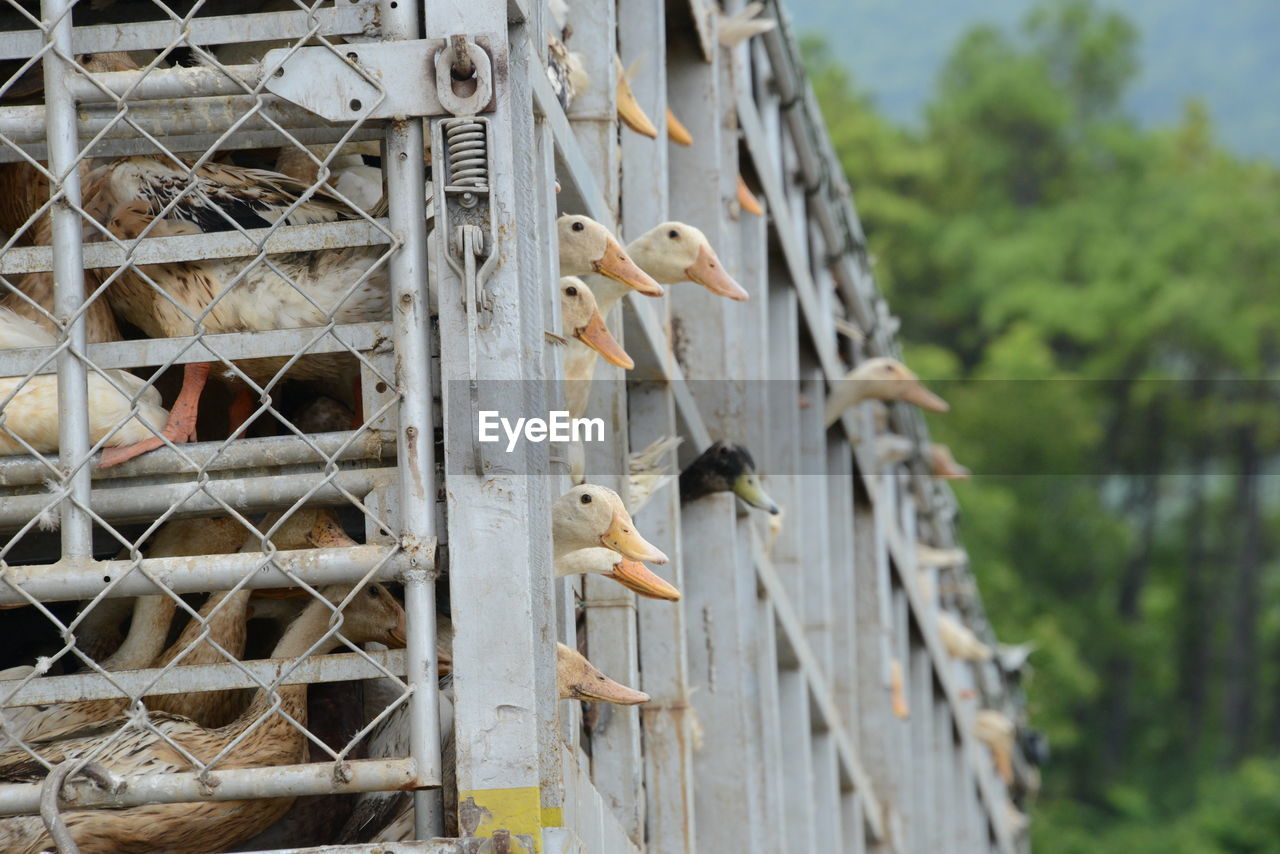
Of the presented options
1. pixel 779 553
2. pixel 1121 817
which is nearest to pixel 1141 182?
pixel 1121 817

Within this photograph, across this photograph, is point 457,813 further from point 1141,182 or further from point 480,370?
point 1141,182

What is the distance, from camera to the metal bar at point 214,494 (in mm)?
4230

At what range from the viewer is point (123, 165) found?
4816mm

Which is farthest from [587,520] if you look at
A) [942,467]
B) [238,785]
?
[942,467]

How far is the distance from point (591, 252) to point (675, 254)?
115 cm

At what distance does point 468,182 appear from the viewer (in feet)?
13.4

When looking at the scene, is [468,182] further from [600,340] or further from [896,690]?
[896,690]

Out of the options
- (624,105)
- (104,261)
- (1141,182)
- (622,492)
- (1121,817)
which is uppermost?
(1141,182)

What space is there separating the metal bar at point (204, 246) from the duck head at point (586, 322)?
3.55ft

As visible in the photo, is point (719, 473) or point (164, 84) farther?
point (719, 473)

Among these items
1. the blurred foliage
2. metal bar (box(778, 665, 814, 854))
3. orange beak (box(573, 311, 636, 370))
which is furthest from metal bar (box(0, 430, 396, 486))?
the blurred foliage

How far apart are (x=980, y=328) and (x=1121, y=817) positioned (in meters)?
11.0

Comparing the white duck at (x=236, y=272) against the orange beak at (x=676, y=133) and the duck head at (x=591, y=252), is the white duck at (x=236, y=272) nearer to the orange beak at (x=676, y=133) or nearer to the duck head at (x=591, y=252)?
the duck head at (x=591, y=252)

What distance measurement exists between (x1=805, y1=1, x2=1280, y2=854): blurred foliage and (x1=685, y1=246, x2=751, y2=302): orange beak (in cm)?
2861
